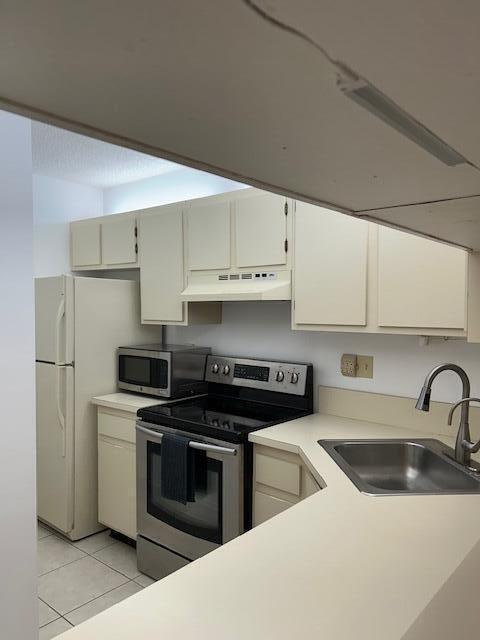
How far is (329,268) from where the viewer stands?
7.37ft

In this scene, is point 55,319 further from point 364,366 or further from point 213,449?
point 364,366

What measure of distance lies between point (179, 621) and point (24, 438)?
1.30 meters

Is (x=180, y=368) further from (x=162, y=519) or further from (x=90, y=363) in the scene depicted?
(x=162, y=519)

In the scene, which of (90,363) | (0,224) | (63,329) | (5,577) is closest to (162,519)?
(5,577)

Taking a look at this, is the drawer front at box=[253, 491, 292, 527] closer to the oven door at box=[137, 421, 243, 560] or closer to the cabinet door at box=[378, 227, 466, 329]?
the oven door at box=[137, 421, 243, 560]

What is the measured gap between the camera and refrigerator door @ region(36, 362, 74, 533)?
2973 millimetres

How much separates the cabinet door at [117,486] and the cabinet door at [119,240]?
1.24m

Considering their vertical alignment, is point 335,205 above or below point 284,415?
above

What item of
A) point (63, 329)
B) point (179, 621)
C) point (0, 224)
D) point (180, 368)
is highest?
point (0, 224)

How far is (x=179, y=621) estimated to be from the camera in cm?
84

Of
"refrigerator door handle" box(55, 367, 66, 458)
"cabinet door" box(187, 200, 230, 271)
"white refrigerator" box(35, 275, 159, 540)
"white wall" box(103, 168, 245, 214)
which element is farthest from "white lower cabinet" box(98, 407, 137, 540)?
"white wall" box(103, 168, 245, 214)

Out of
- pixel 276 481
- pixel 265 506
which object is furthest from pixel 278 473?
pixel 265 506

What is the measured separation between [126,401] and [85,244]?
53.7 inches

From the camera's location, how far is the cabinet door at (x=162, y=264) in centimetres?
293
